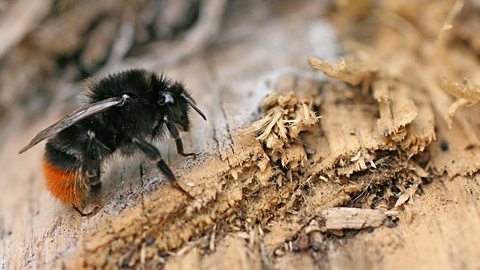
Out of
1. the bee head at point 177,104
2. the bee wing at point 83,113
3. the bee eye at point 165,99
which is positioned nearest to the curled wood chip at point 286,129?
the bee head at point 177,104

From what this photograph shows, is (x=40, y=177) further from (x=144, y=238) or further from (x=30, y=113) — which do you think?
(x=144, y=238)

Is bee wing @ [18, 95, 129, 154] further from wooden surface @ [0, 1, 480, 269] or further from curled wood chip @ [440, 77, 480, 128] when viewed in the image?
curled wood chip @ [440, 77, 480, 128]

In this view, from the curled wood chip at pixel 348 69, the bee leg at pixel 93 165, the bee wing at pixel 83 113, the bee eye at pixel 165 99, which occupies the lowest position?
the curled wood chip at pixel 348 69

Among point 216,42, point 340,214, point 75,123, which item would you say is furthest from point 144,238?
point 216,42

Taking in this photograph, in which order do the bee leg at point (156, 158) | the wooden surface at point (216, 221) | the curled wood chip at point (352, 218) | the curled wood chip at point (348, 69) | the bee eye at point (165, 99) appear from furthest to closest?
1. the curled wood chip at point (348, 69)
2. the bee eye at point (165, 99)
3. the bee leg at point (156, 158)
4. the curled wood chip at point (352, 218)
5. the wooden surface at point (216, 221)

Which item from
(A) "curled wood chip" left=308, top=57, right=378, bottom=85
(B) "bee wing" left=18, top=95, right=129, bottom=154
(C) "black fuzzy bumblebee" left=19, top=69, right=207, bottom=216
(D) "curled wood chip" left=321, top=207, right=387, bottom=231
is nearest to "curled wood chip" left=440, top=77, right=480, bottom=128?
(A) "curled wood chip" left=308, top=57, right=378, bottom=85

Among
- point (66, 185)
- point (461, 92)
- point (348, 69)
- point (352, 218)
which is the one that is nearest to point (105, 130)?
point (66, 185)

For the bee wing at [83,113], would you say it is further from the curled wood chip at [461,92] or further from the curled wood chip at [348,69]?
the curled wood chip at [461,92]

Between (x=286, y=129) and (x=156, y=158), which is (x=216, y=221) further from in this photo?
(x=286, y=129)
